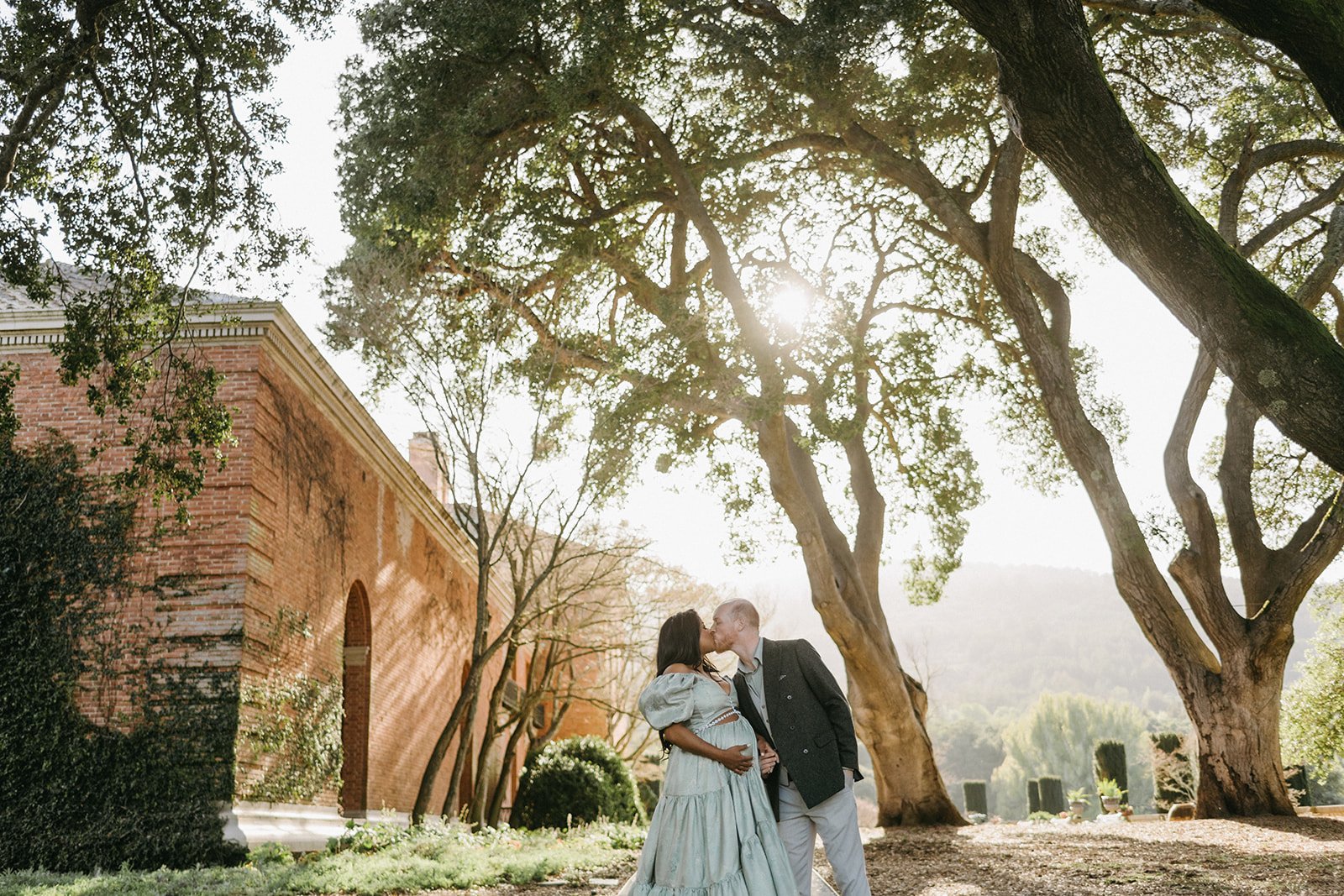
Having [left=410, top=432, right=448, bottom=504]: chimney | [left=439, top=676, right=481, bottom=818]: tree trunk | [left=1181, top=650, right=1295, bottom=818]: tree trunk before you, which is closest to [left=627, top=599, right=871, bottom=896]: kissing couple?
[left=1181, top=650, right=1295, bottom=818]: tree trunk

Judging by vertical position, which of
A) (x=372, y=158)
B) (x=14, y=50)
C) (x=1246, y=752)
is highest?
(x=372, y=158)

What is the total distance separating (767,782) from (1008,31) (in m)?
4.35

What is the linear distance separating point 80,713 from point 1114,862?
10409 millimetres

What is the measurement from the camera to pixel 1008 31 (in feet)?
18.7

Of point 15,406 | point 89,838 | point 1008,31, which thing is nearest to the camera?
point 1008,31

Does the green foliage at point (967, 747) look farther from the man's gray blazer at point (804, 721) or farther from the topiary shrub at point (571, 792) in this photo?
the man's gray blazer at point (804, 721)

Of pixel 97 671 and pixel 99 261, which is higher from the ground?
pixel 99 261

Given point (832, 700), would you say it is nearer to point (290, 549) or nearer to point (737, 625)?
point (737, 625)

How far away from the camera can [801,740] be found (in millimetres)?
4992

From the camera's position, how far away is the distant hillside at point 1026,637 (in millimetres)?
125000

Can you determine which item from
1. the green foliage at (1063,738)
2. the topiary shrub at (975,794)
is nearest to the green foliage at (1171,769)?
the topiary shrub at (975,794)

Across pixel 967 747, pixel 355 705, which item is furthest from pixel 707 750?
pixel 967 747

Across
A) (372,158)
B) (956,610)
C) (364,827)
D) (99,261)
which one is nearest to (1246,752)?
(364,827)

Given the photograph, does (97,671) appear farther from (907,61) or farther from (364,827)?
(907,61)
